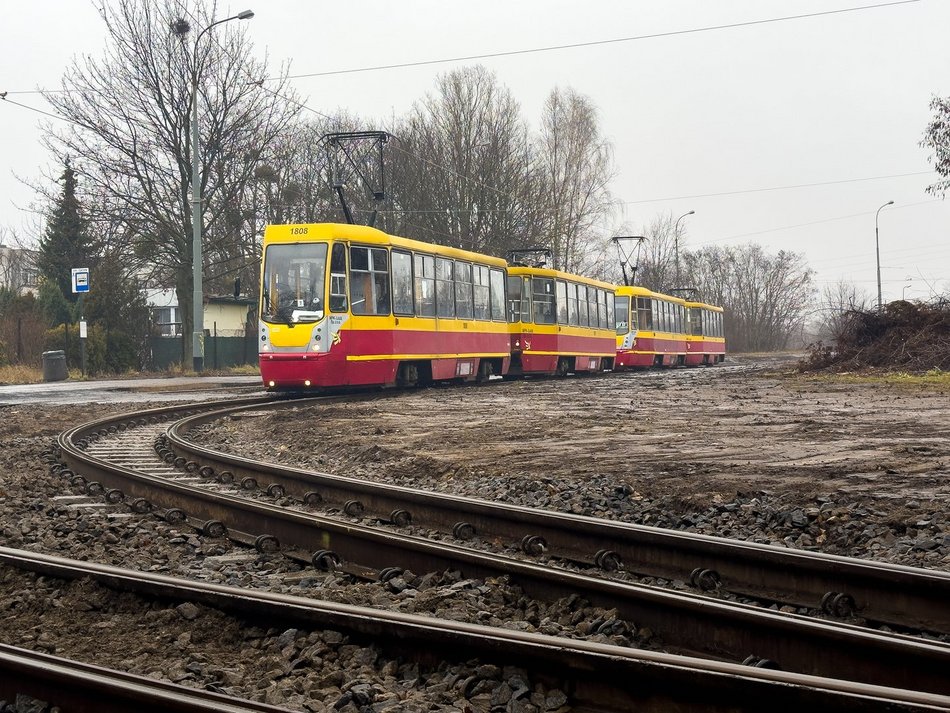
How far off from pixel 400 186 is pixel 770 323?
56.2 metres

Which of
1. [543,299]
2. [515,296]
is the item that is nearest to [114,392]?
[515,296]

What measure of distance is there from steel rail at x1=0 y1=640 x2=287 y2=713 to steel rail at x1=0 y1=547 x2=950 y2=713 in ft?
0.20

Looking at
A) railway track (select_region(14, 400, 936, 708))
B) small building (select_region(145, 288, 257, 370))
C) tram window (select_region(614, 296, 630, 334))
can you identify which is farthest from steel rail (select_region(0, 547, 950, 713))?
tram window (select_region(614, 296, 630, 334))

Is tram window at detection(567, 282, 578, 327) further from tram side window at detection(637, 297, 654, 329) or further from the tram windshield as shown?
the tram windshield

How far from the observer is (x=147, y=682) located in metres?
3.60

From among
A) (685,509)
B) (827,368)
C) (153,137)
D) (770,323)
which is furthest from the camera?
(770,323)

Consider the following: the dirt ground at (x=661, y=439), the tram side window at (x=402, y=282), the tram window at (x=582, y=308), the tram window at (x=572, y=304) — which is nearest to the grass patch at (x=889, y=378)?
the dirt ground at (x=661, y=439)

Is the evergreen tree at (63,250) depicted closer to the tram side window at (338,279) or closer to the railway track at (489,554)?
the tram side window at (338,279)

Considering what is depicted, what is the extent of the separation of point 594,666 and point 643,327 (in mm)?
41347

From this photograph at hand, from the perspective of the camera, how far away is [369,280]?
2086cm

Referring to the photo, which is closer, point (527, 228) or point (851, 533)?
point (851, 533)

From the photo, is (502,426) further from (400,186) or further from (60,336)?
(400,186)

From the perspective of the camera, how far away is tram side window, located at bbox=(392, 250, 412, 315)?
21703 mm

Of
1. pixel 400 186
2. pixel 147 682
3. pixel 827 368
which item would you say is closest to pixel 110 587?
pixel 147 682
